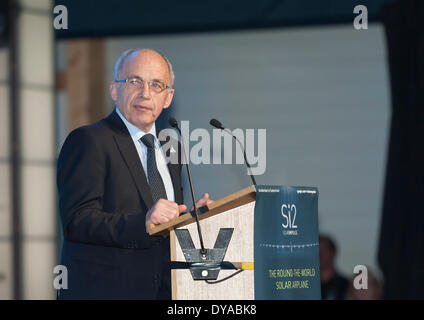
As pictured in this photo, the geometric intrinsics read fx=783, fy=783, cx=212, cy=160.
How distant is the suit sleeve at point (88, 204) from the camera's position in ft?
9.70

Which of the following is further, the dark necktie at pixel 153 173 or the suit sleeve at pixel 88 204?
the dark necktie at pixel 153 173

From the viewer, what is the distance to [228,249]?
287cm

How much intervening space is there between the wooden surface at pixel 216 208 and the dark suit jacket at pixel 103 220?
203 millimetres

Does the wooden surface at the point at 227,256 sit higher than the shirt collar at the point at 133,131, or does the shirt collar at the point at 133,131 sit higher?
the shirt collar at the point at 133,131

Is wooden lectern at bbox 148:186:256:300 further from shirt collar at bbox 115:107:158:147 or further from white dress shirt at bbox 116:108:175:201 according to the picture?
shirt collar at bbox 115:107:158:147

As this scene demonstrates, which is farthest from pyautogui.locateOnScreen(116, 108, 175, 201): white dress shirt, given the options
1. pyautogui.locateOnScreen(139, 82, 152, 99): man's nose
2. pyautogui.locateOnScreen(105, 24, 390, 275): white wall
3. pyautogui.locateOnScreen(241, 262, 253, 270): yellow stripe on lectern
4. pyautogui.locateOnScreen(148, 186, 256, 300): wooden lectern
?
pyautogui.locateOnScreen(105, 24, 390, 275): white wall

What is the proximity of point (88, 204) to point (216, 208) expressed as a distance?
588 mm

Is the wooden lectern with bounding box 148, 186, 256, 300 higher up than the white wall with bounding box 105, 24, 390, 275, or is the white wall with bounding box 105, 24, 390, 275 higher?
the white wall with bounding box 105, 24, 390, 275

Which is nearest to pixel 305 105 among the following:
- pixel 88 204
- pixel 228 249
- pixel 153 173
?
pixel 153 173

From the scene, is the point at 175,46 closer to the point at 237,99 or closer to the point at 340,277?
the point at 237,99

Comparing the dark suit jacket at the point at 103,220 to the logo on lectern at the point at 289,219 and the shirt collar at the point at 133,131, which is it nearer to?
the shirt collar at the point at 133,131

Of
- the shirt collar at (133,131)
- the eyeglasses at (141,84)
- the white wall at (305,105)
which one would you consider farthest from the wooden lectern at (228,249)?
the white wall at (305,105)

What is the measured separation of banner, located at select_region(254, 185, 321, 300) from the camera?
2.86 m
